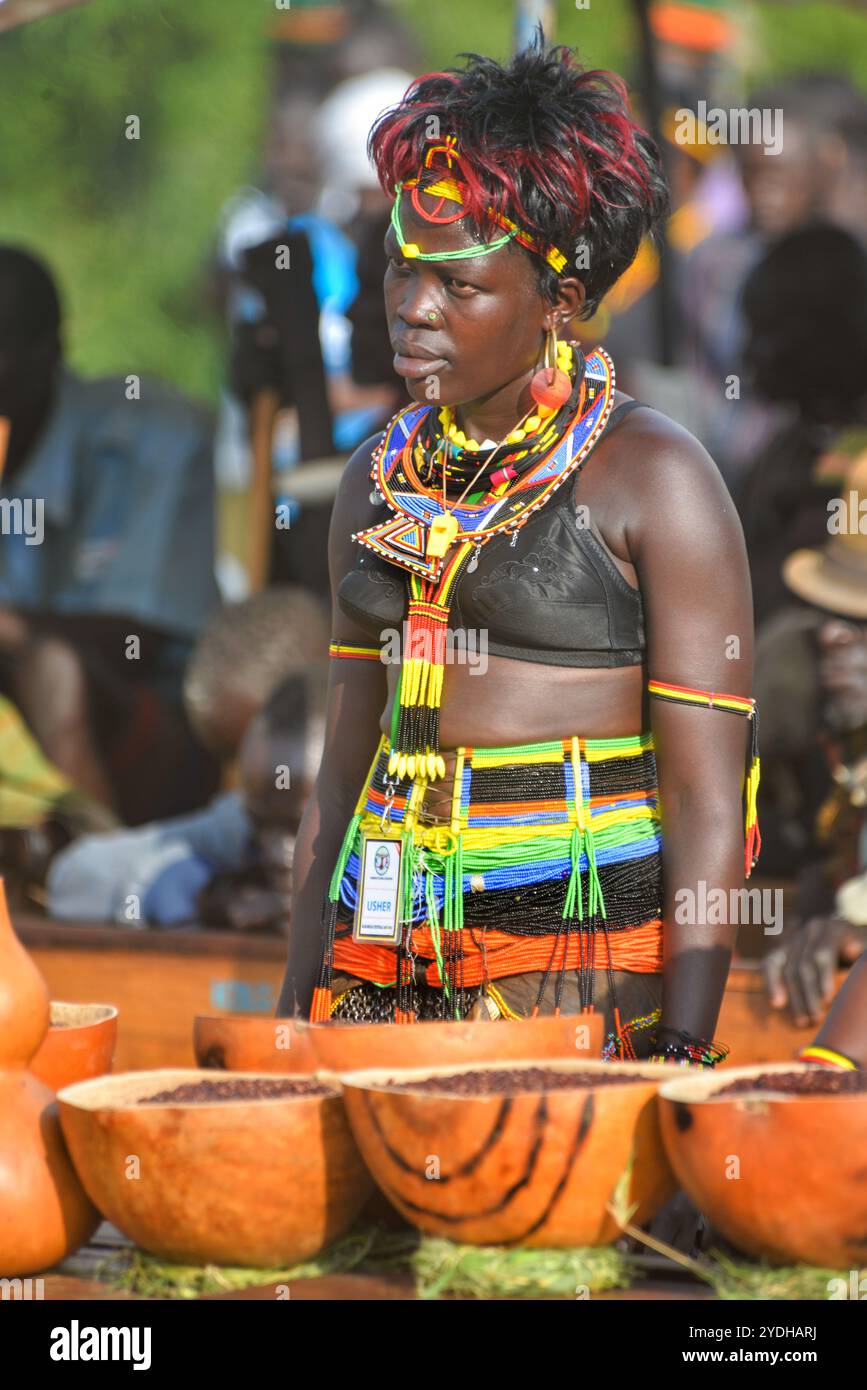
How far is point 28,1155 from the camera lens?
1.99 metres

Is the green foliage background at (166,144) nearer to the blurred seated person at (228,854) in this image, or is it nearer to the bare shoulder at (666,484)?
the blurred seated person at (228,854)

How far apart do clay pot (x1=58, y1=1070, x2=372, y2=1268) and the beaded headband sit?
1.05 metres

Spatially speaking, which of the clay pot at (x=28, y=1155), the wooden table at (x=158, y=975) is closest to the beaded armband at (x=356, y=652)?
the clay pot at (x=28, y=1155)

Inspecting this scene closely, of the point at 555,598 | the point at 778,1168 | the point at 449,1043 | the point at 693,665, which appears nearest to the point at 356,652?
the point at 555,598

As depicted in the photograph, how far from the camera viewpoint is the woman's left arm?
2414mm

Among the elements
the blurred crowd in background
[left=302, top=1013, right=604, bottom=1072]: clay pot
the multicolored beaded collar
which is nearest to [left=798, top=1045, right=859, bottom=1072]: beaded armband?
[left=302, top=1013, right=604, bottom=1072]: clay pot

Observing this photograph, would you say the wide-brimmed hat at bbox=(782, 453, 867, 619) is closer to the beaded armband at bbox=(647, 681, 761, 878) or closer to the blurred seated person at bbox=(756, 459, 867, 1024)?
the blurred seated person at bbox=(756, 459, 867, 1024)

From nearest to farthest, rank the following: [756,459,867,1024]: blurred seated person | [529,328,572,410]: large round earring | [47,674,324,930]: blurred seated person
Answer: [529,328,572,410]: large round earring < [756,459,867,1024]: blurred seated person < [47,674,324,930]: blurred seated person

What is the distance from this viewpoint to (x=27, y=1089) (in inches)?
80.0

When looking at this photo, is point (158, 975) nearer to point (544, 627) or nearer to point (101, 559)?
point (101, 559)

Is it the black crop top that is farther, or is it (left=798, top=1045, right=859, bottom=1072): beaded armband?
the black crop top

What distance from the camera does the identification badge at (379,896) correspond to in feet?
8.14

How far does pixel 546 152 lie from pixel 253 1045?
111 centimetres

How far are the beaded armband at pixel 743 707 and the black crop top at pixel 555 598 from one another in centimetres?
7
